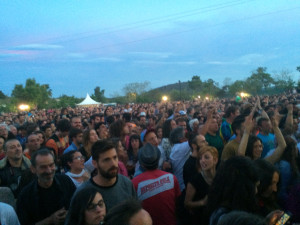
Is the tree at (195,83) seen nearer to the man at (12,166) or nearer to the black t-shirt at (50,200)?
the man at (12,166)

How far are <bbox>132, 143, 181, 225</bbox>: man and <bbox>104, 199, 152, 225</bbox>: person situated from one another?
4.64 feet

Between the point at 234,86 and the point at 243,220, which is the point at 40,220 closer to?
the point at 243,220

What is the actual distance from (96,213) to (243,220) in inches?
45.1

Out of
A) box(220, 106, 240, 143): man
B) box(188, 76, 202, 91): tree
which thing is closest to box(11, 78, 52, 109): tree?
box(188, 76, 202, 91): tree

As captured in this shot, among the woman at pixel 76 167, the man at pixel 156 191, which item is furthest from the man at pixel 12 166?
the man at pixel 156 191

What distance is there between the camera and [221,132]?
260 inches

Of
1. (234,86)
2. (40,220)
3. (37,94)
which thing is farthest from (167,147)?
(37,94)

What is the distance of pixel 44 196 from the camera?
2.92m

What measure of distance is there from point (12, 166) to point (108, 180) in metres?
2.00

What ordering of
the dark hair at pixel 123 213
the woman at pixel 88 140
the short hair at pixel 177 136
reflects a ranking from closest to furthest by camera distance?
the dark hair at pixel 123 213
the short hair at pixel 177 136
the woman at pixel 88 140

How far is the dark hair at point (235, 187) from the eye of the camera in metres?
2.33

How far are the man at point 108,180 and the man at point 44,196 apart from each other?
1.25ft

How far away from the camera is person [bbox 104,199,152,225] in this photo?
5.61 ft

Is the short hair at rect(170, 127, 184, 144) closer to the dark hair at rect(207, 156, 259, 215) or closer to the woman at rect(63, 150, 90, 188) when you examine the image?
the woman at rect(63, 150, 90, 188)
